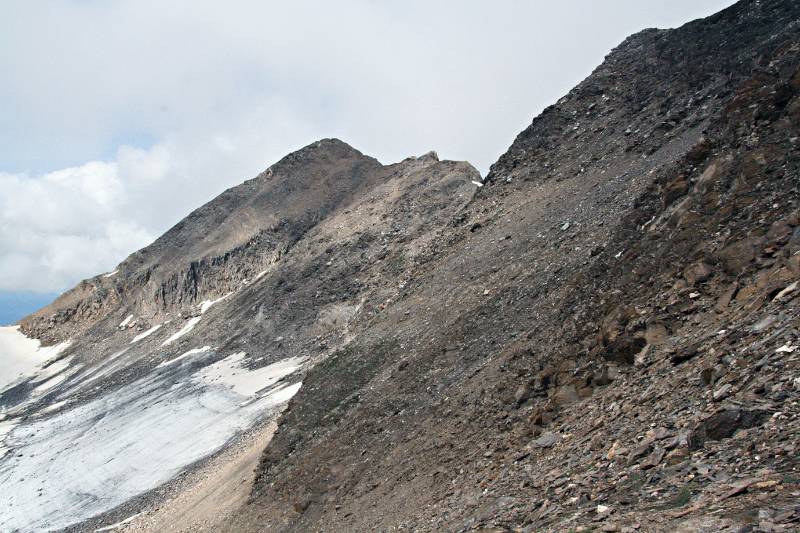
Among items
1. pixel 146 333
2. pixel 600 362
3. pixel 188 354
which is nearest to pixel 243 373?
pixel 188 354

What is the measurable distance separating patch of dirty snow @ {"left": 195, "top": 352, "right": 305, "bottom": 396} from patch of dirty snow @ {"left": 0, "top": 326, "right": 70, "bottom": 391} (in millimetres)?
32813

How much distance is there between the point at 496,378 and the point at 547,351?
143 cm

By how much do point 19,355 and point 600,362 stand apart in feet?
255

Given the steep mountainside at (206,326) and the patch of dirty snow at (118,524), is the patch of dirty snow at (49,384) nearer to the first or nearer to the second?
the steep mountainside at (206,326)

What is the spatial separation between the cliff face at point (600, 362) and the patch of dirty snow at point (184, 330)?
1390 inches

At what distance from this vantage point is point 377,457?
16.8m

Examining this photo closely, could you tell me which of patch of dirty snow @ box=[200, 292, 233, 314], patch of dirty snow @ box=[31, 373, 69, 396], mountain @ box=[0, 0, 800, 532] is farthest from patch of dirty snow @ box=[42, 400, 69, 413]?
patch of dirty snow @ box=[200, 292, 233, 314]

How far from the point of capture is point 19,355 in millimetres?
75375

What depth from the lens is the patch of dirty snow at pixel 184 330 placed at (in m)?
57.9

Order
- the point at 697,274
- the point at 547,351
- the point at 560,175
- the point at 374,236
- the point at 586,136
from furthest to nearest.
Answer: the point at 374,236 → the point at 586,136 → the point at 560,175 → the point at 547,351 → the point at 697,274

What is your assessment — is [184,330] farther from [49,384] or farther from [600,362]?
[600,362]

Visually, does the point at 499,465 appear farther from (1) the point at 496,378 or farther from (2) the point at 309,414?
(2) the point at 309,414

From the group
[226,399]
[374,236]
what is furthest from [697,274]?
[374,236]

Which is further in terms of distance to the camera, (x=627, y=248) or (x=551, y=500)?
(x=627, y=248)
